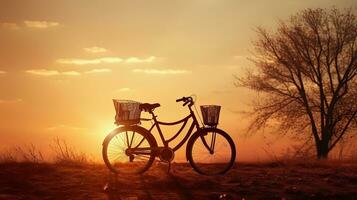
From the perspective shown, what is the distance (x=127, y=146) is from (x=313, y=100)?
11.8 m

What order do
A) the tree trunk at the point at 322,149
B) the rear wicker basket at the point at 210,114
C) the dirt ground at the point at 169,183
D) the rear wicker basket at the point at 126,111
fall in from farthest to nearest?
the tree trunk at the point at 322,149 < the rear wicker basket at the point at 210,114 < the rear wicker basket at the point at 126,111 < the dirt ground at the point at 169,183

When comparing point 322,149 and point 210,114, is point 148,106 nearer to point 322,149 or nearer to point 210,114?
point 210,114

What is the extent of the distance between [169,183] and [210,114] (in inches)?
68.3

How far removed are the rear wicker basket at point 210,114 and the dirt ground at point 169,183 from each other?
3.84ft

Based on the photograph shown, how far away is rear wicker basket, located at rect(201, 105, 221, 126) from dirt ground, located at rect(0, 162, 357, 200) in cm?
117

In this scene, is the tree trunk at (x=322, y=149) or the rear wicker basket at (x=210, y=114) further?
the tree trunk at (x=322, y=149)

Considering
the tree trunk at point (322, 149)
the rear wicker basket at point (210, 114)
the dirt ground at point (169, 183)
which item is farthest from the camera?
the tree trunk at point (322, 149)

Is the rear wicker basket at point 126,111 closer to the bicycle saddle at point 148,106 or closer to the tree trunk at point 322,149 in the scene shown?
the bicycle saddle at point 148,106

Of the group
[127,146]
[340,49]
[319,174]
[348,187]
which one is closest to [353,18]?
[340,49]

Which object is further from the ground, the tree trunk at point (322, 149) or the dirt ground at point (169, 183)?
the tree trunk at point (322, 149)

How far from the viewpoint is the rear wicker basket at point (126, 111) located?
11.1 meters

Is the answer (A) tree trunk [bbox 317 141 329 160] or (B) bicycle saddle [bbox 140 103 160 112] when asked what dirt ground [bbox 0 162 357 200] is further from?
(A) tree trunk [bbox 317 141 329 160]

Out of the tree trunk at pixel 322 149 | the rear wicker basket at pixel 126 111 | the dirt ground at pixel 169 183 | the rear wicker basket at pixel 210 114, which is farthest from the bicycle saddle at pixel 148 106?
the tree trunk at pixel 322 149

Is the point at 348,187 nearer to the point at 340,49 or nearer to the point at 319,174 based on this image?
the point at 319,174
